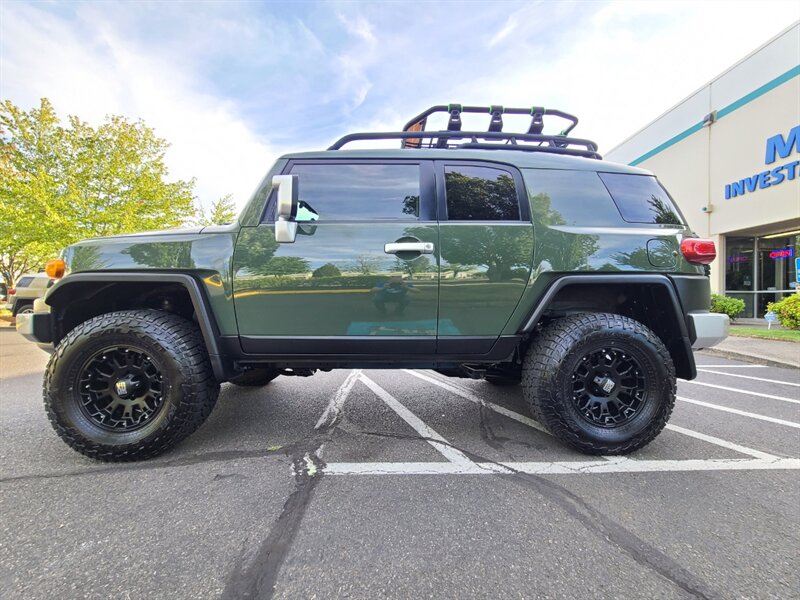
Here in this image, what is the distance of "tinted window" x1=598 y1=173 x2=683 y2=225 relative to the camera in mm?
2580

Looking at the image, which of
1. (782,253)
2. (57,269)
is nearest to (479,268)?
(57,269)

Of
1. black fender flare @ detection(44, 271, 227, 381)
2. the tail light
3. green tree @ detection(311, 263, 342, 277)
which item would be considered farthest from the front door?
the tail light

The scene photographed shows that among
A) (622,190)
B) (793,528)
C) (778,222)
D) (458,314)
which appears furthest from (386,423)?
(778,222)

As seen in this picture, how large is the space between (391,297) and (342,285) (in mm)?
334

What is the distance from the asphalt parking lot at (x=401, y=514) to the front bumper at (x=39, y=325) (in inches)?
29.9

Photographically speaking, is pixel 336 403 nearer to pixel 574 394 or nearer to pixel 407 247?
pixel 407 247

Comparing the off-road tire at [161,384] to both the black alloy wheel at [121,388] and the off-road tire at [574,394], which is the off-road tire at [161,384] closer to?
the black alloy wheel at [121,388]

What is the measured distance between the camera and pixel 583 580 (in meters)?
1.39

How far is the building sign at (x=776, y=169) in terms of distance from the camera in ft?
34.6

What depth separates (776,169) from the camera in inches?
436

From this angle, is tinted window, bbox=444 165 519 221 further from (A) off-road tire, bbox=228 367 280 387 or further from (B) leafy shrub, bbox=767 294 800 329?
(B) leafy shrub, bbox=767 294 800 329

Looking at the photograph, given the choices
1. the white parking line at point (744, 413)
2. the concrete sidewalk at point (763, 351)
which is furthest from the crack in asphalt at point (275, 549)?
the concrete sidewalk at point (763, 351)

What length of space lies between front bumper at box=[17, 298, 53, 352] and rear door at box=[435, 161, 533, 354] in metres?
2.75

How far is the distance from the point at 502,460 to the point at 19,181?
1691cm
